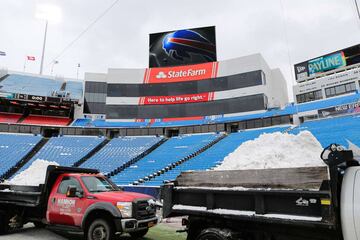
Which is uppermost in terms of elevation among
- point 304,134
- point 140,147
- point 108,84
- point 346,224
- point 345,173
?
point 108,84

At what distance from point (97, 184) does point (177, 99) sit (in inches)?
1178

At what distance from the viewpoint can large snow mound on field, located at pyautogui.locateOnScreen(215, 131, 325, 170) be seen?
191 inches

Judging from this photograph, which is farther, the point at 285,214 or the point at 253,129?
the point at 253,129

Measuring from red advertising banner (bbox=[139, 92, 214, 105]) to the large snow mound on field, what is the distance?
30955 millimetres

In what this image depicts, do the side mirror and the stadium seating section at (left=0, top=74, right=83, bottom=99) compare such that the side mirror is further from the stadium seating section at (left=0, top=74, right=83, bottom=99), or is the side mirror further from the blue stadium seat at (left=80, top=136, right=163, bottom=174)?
the stadium seating section at (left=0, top=74, right=83, bottom=99)

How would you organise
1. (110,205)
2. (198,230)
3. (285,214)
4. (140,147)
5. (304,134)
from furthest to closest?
(140,147), (110,205), (198,230), (304,134), (285,214)

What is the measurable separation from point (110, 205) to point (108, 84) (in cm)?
3427

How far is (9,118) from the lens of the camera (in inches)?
1464

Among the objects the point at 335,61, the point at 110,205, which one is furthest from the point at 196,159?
the point at 335,61

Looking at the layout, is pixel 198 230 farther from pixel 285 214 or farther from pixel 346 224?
pixel 346 224

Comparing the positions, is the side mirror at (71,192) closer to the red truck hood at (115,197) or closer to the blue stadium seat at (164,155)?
the red truck hood at (115,197)

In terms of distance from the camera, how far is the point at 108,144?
108ft

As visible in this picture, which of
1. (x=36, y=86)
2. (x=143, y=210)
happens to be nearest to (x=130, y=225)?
(x=143, y=210)

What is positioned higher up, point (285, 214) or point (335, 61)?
point (335, 61)
